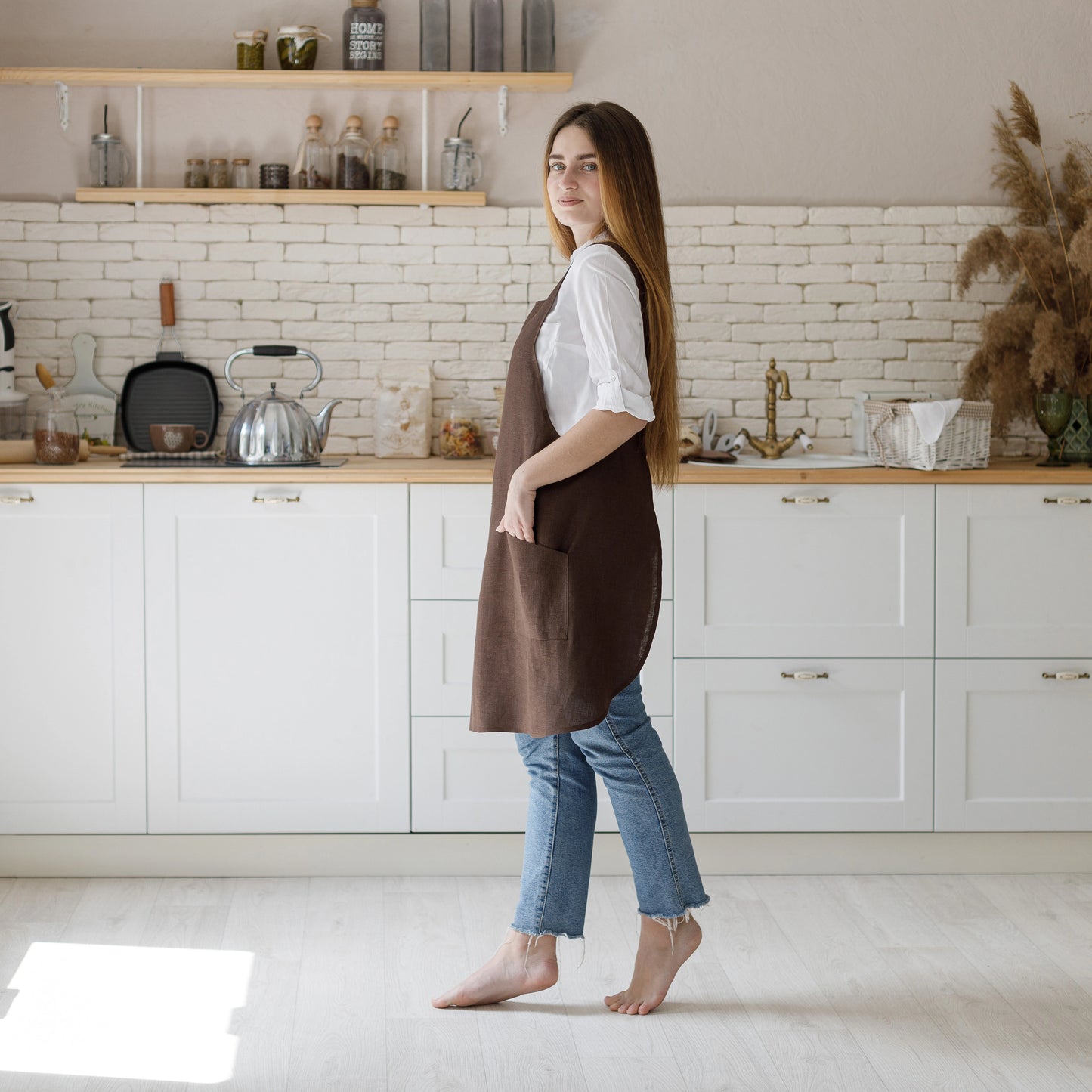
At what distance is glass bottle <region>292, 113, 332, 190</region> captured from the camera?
3.34m

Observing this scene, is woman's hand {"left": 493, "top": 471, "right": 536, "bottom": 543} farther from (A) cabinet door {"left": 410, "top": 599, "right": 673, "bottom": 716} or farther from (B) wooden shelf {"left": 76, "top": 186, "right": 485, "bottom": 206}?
(B) wooden shelf {"left": 76, "top": 186, "right": 485, "bottom": 206}

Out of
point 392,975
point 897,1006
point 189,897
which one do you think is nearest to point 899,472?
point 897,1006

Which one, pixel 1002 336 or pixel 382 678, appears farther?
pixel 1002 336

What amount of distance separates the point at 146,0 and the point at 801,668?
97.0 inches

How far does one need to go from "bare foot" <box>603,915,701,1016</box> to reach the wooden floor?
0.03 metres

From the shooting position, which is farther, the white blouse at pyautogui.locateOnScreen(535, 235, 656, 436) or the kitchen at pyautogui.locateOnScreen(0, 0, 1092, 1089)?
the kitchen at pyautogui.locateOnScreen(0, 0, 1092, 1089)

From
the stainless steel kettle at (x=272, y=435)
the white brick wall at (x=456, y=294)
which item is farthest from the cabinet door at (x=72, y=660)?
the white brick wall at (x=456, y=294)

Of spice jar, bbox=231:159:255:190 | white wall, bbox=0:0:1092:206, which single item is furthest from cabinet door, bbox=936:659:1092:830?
spice jar, bbox=231:159:255:190

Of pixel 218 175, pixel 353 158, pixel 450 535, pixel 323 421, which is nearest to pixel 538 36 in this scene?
pixel 353 158

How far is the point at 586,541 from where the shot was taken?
200cm

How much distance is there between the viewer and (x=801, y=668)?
2.90 m

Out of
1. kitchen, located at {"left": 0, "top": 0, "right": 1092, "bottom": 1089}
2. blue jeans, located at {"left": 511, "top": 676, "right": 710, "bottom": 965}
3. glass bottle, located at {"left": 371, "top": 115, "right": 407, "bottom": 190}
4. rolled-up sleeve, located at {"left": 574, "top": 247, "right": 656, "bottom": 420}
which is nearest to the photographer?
rolled-up sleeve, located at {"left": 574, "top": 247, "right": 656, "bottom": 420}

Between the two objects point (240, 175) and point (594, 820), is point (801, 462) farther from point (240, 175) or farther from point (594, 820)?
point (240, 175)

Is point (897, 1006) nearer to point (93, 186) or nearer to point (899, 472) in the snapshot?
point (899, 472)
